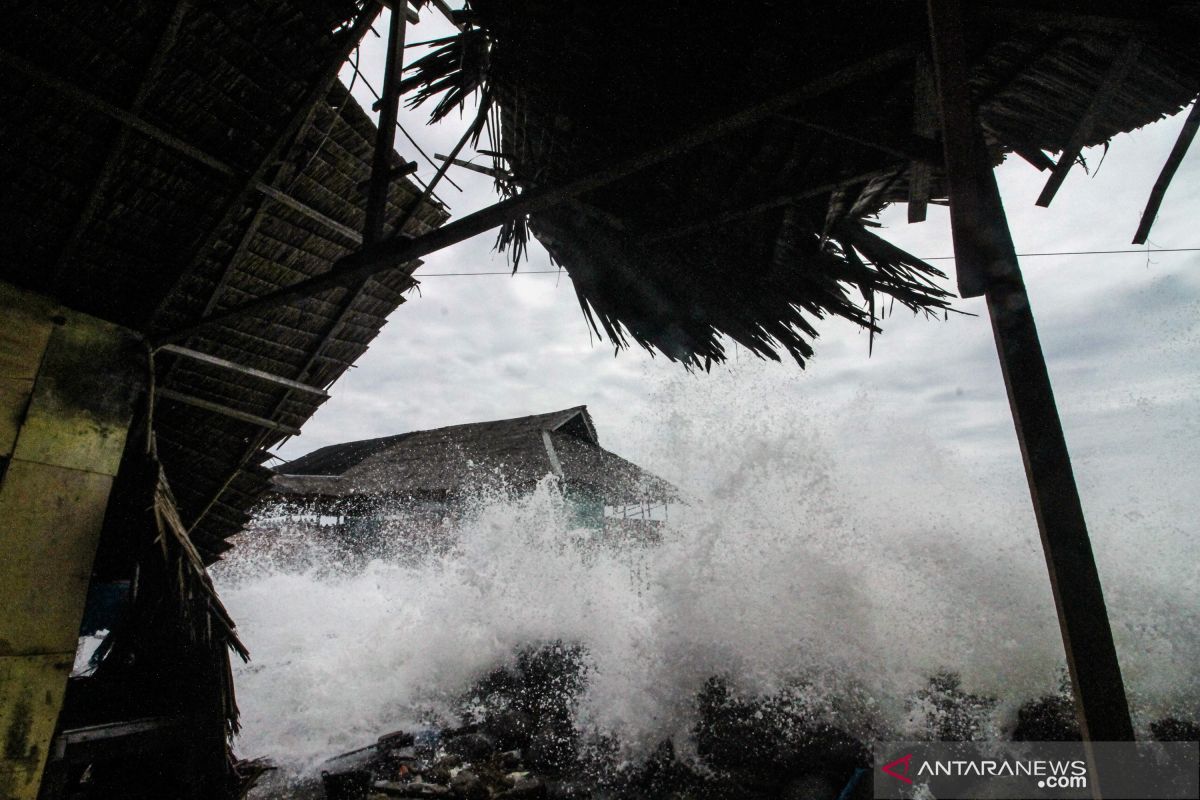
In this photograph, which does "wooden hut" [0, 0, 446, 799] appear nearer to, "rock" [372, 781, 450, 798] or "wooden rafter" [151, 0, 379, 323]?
"wooden rafter" [151, 0, 379, 323]

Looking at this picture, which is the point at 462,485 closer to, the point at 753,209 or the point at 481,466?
the point at 481,466

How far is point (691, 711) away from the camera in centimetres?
667

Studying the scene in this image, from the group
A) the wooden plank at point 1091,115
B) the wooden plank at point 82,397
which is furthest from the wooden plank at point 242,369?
the wooden plank at point 1091,115

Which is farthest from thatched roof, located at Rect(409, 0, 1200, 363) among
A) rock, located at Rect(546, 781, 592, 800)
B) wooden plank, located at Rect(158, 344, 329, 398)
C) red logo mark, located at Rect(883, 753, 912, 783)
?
rock, located at Rect(546, 781, 592, 800)

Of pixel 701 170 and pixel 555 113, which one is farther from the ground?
pixel 555 113

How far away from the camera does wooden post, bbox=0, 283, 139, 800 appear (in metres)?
3.16

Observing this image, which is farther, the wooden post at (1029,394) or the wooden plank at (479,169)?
the wooden plank at (479,169)

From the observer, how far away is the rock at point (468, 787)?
16.8 ft

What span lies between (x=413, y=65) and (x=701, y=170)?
1877mm

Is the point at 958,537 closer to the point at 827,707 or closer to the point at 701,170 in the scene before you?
the point at 827,707

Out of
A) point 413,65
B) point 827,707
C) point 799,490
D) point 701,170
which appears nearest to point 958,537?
point 799,490

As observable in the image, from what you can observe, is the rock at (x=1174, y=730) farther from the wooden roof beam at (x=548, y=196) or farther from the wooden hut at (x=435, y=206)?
the wooden roof beam at (x=548, y=196)

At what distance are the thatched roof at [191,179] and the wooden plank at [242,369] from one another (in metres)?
0.11

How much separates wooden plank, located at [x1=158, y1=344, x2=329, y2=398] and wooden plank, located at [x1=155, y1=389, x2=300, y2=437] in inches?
14.7
